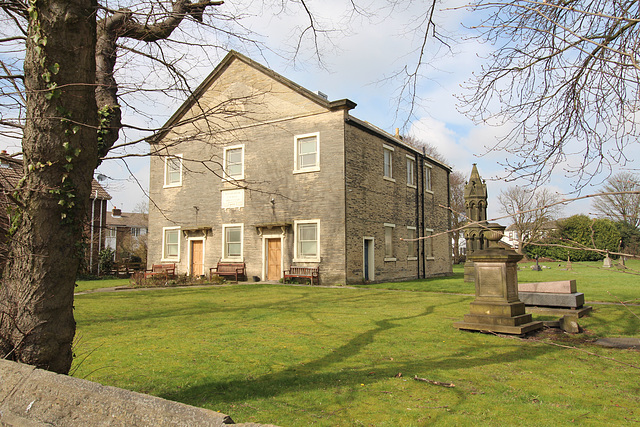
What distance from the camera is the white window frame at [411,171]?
26219 millimetres

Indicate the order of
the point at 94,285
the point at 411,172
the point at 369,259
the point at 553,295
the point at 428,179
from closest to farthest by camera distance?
the point at 553,295 < the point at 369,259 < the point at 94,285 < the point at 411,172 < the point at 428,179

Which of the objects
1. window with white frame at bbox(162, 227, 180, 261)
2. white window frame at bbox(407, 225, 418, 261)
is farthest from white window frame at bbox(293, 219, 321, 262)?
window with white frame at bbox(162, 227, 180, 261)

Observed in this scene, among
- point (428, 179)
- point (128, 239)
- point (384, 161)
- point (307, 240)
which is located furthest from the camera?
point (128, 239)

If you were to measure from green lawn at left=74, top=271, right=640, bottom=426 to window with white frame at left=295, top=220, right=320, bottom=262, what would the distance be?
31.0ft

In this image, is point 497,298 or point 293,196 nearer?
point 497,298

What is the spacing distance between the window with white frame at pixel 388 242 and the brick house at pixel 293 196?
0.17 feet

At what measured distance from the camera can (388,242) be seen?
23375mm

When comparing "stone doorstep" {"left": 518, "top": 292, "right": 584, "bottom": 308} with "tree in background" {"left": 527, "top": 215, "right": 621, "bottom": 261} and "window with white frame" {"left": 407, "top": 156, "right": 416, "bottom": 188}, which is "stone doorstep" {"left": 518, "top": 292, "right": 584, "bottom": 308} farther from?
"window with white frame" {"left": 407, "top": 156, "right": 416, "bottom": 188}

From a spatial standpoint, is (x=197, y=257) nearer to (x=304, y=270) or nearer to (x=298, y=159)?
(x=304, y=270)

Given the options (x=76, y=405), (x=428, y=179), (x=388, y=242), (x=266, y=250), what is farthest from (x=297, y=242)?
(x=76, y=405)

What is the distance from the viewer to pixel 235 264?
22.5 m

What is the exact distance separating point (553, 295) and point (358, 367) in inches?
270

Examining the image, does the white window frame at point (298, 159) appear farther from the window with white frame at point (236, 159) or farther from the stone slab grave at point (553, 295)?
the stone slab grave at point (553, 295)

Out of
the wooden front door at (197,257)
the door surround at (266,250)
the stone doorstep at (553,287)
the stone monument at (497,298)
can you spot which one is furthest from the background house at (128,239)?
the stone doorstep at (553,287)
